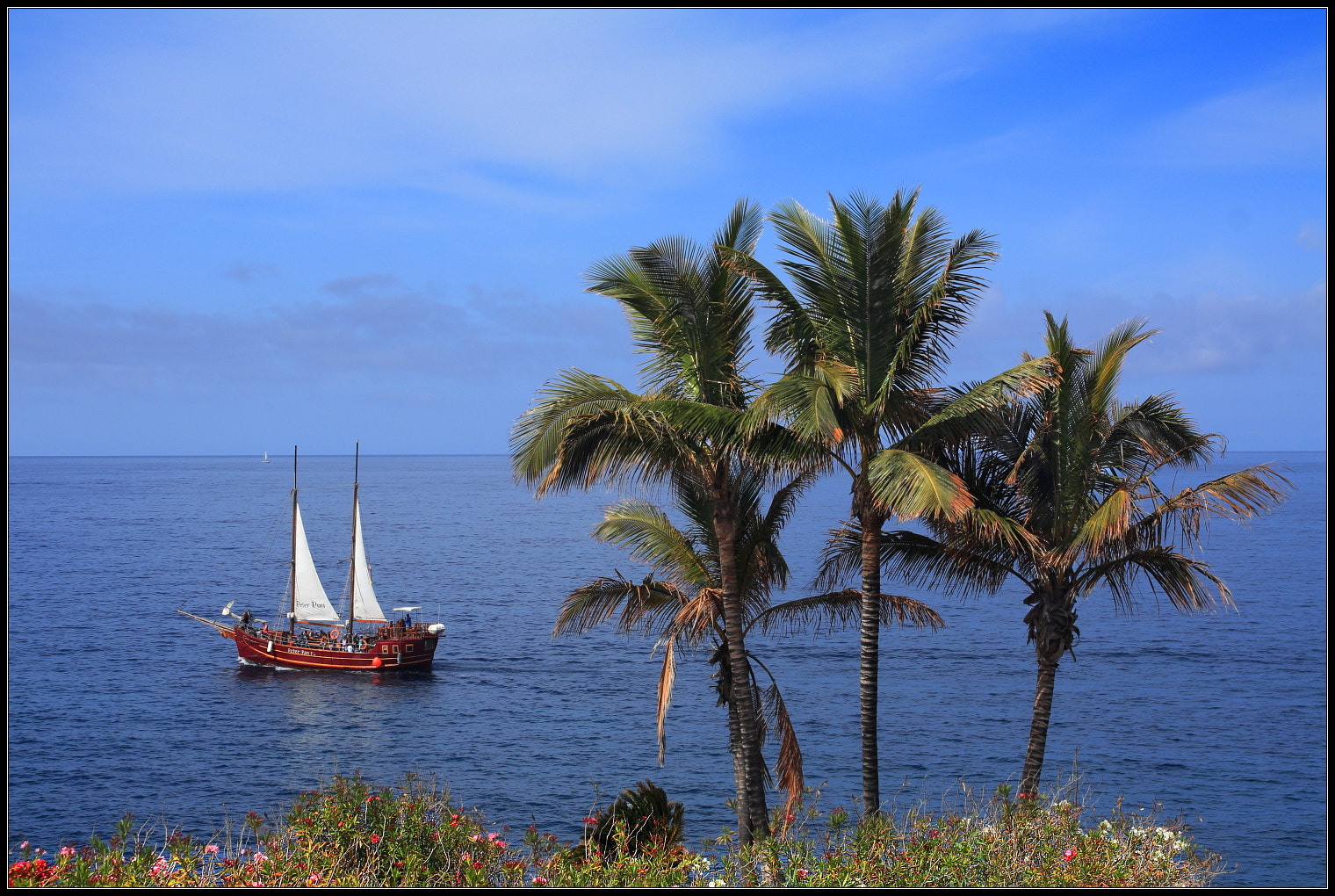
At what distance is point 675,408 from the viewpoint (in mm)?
12430

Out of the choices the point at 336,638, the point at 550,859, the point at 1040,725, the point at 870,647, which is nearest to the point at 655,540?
the point at 870,647

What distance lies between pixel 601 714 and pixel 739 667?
3734 cm

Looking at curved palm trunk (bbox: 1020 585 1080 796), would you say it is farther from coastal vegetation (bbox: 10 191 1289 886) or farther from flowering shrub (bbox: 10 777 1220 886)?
flowering shrub (bbox: 10 777 1220 886)

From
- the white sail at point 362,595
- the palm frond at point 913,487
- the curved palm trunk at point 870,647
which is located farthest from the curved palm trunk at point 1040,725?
the white sail at point 362,595

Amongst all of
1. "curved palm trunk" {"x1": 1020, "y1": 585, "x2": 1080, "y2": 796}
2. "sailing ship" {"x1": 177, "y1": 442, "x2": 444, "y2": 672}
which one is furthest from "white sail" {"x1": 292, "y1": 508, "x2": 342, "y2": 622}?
"curved palm trunk" {"x1": 1020, "y1": 585, "x2": 1080, "y2": 796}

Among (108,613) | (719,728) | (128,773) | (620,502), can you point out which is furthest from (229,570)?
(620,502)

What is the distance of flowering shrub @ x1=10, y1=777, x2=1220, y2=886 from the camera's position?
8.64m

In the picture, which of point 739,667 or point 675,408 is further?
point 739,667

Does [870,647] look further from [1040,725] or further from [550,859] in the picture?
[550,859]

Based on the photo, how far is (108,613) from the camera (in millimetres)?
76875

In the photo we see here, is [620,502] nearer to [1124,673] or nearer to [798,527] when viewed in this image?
[1124,673]

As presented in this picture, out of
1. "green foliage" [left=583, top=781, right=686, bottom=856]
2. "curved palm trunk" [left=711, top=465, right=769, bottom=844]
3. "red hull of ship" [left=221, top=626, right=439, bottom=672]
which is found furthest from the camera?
"red hull of ship" [left=221, top=626, right=439, bottom=672]

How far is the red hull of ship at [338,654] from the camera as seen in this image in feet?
199

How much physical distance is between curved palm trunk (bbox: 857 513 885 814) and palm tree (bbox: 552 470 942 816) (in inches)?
45.4
